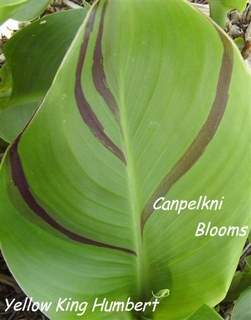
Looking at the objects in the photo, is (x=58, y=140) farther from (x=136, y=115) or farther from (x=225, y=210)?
(x=225, y=210)

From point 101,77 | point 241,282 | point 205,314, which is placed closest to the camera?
point 101,77

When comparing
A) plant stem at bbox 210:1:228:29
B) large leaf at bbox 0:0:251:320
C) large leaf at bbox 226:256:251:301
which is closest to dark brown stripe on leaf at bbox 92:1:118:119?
large leaf at bbox 0:0:251:320

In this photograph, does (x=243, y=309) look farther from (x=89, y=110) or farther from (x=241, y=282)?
(x=89, y=110)

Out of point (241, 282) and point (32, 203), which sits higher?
point (32, 203)

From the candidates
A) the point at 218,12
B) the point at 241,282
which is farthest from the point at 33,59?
the point at 241,282

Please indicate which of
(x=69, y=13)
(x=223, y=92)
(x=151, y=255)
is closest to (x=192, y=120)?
(x=223, y=92)

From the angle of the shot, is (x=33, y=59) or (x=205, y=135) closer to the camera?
(x=205, y=135)

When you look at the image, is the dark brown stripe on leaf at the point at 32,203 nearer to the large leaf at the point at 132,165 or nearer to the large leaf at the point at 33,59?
the large leaf at the point at 132,165

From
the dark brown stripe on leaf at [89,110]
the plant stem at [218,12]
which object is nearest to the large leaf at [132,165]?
the dark brown stripe on leaf at [89,110]
